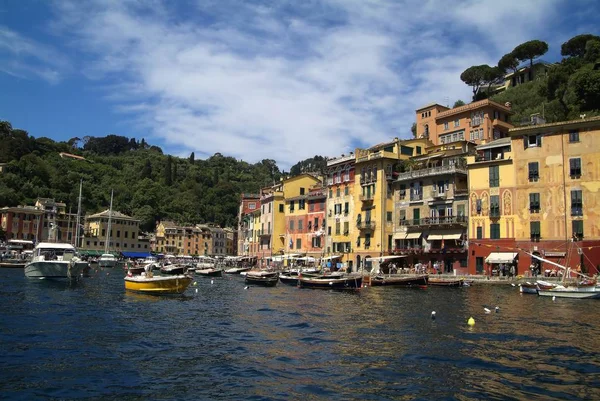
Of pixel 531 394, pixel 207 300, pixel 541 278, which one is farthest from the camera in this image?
pixel 541 278

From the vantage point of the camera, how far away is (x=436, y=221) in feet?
187

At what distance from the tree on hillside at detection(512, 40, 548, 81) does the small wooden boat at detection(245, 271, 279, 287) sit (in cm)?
6459

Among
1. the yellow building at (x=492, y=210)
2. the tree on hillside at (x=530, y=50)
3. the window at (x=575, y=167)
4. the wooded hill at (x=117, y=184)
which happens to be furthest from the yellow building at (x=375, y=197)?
the wooded hill at (x=117, y=184)

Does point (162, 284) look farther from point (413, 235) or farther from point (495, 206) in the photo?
point (495, 206)

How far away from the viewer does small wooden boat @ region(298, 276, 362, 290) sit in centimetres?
4241

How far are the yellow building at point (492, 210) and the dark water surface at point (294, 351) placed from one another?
19795mm

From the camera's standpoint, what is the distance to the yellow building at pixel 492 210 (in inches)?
1999

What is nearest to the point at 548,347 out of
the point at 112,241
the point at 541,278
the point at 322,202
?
the point at 541,278

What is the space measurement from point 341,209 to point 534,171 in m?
26.7

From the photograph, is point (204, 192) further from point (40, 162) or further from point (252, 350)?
point (252, 350)

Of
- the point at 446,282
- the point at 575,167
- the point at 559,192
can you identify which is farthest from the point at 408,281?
the point at 575,167

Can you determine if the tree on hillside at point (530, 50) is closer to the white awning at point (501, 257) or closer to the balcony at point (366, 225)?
the balcony at point (366, 225)

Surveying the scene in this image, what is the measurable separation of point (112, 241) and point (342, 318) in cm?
11358

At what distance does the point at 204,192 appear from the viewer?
16775 centimetres
